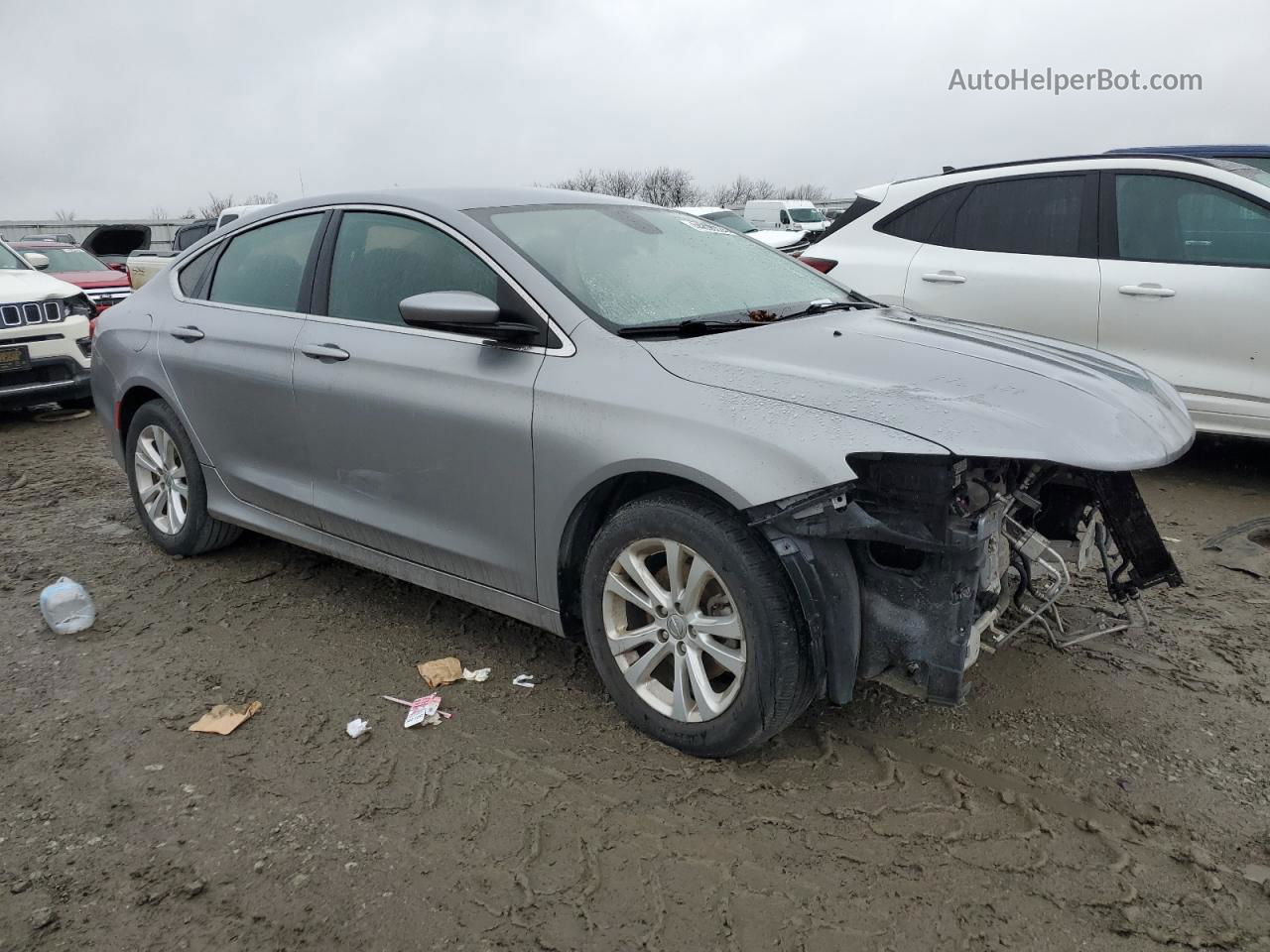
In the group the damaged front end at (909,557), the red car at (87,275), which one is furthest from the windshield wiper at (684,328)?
the red car at (87,275)

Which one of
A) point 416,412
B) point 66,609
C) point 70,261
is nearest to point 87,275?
point 70,261

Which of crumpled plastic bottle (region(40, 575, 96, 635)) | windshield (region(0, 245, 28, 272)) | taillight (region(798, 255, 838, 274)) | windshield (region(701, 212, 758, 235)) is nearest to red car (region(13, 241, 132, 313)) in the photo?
windshield (region(0, 245, 28, 272))

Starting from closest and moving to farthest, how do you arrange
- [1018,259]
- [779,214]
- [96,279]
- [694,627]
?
[694,627], [1018,259], [96,279], [779,214]

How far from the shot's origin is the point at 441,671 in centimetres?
356

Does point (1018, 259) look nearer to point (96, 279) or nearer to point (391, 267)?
point (391, 267)

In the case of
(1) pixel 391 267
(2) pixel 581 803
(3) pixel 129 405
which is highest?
(1) pixel 391 267

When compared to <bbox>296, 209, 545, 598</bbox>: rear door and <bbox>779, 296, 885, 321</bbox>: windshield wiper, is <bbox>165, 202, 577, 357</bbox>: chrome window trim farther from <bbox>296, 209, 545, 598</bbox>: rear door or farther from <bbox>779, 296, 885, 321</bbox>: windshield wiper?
<bbox>779, 296, 885, 321</bbox>: windshield wiper

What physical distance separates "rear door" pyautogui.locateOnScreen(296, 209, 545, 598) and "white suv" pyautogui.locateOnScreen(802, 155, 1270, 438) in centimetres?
337

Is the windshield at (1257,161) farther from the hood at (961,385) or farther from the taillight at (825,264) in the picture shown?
the hood at (961,385)

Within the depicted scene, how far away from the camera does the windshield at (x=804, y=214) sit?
32.5 m

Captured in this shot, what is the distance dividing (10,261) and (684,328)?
340 inches

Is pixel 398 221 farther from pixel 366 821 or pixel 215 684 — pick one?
pixel 366 821

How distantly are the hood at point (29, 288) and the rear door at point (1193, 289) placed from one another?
7970mm

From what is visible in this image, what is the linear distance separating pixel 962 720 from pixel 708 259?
6.12 ft
